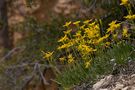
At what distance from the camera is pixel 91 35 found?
464 centimetres

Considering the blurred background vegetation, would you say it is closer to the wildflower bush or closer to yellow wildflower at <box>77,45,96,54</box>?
the wildflower bush

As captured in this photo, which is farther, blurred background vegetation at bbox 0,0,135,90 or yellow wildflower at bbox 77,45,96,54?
blurred background vegetation at bbox 0,0,135,90

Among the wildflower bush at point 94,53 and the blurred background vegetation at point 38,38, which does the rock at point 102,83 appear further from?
the blurred background vegetation at point 38,38

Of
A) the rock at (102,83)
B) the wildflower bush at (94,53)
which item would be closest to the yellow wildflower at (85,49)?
the wildflower bush at (94,53)

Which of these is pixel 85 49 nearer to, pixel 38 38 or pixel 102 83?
pixel 102 83

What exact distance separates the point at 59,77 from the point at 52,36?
2.21m

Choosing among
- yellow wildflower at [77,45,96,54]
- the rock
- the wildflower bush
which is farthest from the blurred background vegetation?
the rock

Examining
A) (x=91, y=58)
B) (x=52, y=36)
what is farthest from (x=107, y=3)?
(x=91, y=58)

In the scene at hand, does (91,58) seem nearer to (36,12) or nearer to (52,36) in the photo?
(52,36)

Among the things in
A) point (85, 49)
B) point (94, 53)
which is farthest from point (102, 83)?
point (94, 53)

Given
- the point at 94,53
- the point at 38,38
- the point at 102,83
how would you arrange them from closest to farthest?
the point at 102,83
the point at 94,53
the point at 38,38

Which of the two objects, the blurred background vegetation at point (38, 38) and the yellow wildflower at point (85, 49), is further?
the blurred background vegetation at point (38, 38)

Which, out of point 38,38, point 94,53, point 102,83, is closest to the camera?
point 102,83

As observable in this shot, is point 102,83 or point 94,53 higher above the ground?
point 94,53
